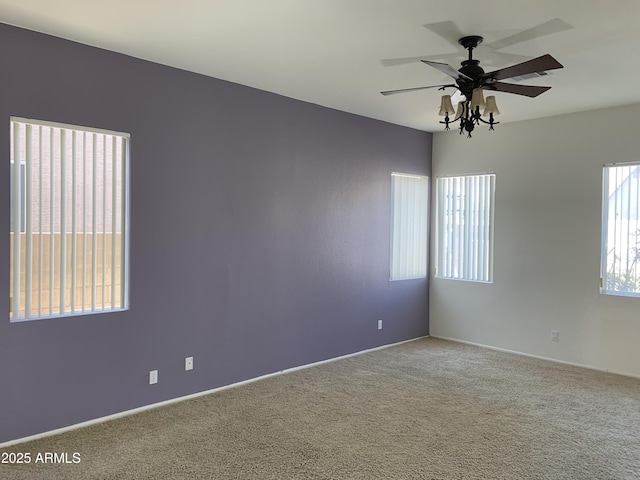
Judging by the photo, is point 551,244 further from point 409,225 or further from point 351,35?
point 351,35

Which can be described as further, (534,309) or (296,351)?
(534,309)

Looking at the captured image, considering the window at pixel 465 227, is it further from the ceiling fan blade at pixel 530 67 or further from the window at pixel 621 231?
the ceiling fan blade at pixel 530 67

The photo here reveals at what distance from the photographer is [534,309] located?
18.4ft

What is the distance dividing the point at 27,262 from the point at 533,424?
3.69m

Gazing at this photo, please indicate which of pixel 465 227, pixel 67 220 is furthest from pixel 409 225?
pixel 67 220

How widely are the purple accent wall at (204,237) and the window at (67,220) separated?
78mm

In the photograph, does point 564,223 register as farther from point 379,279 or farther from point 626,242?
point 379,279

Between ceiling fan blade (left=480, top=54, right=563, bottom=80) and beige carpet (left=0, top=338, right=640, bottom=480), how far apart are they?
91.7 inches

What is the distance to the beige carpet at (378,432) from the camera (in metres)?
2.98

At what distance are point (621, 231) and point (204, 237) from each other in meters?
4.04

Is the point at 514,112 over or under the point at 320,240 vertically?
over

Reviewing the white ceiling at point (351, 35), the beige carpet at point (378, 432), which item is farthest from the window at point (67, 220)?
the beige carpet at point (378, 432)

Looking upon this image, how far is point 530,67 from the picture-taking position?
111 inches

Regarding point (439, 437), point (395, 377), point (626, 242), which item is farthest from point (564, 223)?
point (439, 437)
